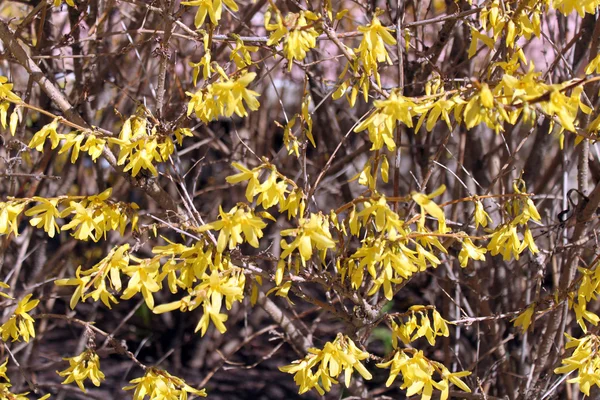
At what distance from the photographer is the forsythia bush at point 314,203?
5.94 feet

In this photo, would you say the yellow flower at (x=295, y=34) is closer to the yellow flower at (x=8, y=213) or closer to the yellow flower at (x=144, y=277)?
the yellow flower at (x=144, y=277)

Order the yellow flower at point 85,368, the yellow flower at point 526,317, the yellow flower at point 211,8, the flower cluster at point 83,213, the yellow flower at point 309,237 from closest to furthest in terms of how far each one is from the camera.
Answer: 1. the yellow flower at point 309,237
2. the yellow flower at point 211,8
3. the flower cluster at point 83,213
4. the yellow flower at point 85,368
5. the yellow flower at point 526,317

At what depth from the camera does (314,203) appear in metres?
2.45

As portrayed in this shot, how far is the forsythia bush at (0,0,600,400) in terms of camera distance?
181 centimetres

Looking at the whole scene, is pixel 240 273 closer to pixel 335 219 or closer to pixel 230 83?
pixel 335 219

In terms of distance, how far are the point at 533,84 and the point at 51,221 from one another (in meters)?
1.40

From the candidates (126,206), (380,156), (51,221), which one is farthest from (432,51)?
(51,221)

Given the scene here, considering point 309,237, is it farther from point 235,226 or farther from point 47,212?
point 47,212

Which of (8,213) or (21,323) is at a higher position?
(8,213)

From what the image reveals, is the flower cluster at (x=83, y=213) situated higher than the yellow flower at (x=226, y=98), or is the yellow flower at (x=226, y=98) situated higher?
the yellow flower at (x=226, y=98)

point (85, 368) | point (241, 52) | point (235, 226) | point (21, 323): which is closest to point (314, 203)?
point (241, 52)

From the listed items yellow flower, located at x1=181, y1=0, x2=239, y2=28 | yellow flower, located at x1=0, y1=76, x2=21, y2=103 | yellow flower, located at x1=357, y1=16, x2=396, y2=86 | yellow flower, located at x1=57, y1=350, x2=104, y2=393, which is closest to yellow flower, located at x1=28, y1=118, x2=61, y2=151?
yellow flower, located at x1=0, y1=76, x2=21, y2=103

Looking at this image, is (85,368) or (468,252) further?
(85,368)

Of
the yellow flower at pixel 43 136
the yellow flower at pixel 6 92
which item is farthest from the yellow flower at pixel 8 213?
the yellow flower at pixel 6 92
